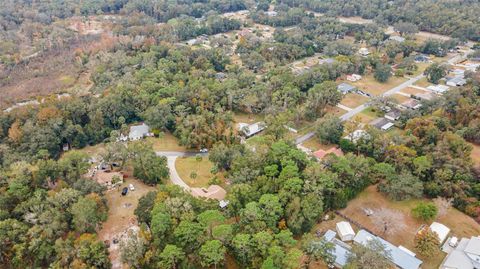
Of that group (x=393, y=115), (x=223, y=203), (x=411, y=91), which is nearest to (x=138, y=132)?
(x=223, y=203)

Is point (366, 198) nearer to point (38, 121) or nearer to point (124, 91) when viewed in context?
point (124, 91)

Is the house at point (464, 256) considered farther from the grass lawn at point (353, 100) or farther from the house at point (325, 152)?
the grass lawn at point (353, 100)

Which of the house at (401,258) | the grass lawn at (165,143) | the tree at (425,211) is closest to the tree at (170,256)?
the house at (401,258)

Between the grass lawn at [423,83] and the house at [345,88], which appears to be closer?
the house at [345,88]

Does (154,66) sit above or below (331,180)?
below

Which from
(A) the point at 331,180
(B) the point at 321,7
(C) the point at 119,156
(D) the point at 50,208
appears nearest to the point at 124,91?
(C) the point at 119,156
